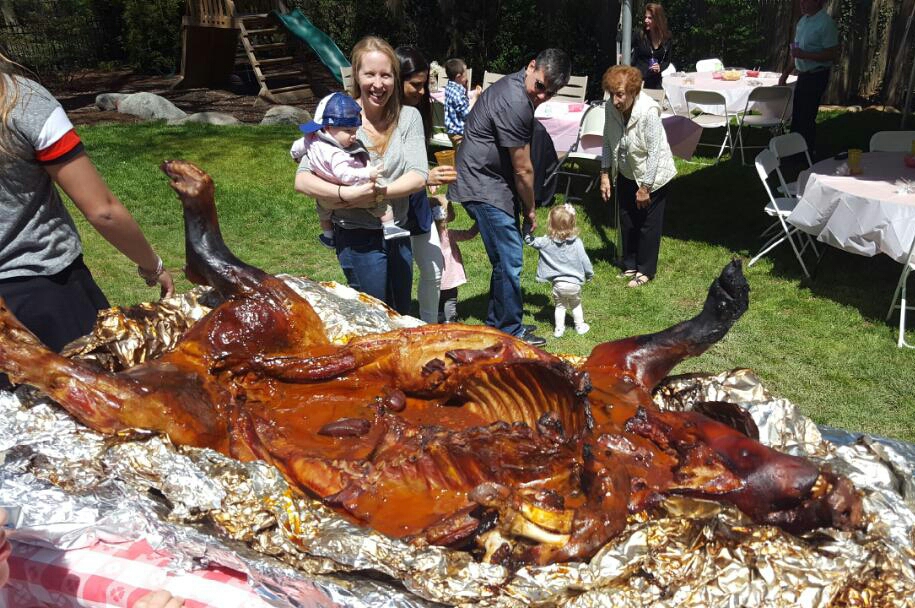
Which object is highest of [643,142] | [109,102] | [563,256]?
[643,142]

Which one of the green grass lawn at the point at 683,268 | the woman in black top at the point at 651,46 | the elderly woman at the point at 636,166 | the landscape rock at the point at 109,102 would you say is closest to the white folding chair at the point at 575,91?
the woman in black top at the point at 651,46

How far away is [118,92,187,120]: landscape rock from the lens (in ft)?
41.2

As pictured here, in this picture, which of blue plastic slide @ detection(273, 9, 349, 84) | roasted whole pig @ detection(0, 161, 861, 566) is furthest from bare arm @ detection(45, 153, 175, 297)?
blue plastic slide @ detection(273, 9, 349, 84)

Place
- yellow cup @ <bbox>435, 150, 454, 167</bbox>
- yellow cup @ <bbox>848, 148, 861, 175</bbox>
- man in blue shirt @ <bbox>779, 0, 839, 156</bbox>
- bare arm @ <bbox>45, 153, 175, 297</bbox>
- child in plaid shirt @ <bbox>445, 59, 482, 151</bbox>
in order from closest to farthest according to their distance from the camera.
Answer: bare arm @ <bbox>45, 153, 175, 297</bbox> → yellow cup @ <bbox>435, 150, 454, 167</bbox> → yellow cup @ <bbox>848, 148, 861, 175</bbox> → child in plaid shirt @ <bbox>445, 59, 482, 151</bbox> → man in blue shirt @ <bbox>779, 0, 839, 156</bbox>

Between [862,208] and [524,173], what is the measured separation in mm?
2444

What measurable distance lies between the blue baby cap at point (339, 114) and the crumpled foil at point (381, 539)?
1.69 m

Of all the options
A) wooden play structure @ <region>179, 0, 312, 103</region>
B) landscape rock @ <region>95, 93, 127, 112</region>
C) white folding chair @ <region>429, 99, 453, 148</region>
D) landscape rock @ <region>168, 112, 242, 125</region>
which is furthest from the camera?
wooden play structure @ <region>179, 0, 312, 103</region>

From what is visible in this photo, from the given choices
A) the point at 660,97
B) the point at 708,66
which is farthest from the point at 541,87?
the point at 708,66

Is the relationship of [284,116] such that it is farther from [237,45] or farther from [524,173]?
[524,173]

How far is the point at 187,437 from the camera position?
2.71 meters

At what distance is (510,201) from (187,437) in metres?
3.01

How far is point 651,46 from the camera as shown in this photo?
10.4 meters

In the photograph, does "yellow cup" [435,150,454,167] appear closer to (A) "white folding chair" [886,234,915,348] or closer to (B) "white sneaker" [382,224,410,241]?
(B) "white sneaker" [382,224,410,241]

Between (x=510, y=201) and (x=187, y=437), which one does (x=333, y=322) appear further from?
(x=510, y=201)
